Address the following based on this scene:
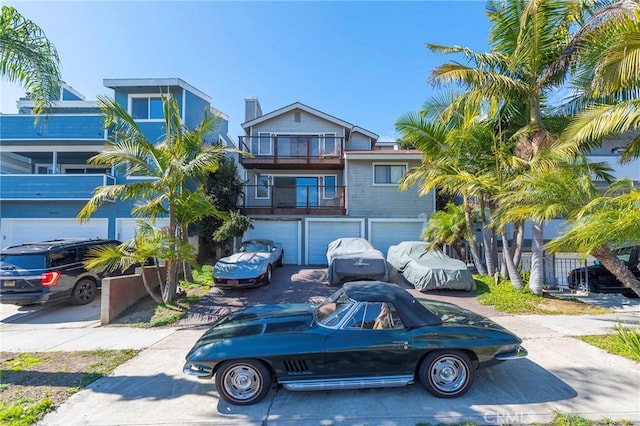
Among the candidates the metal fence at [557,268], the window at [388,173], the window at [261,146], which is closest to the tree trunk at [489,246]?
the metal fence at [557,268]

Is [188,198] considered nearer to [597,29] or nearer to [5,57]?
[5,57]

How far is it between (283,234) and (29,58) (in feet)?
34.2

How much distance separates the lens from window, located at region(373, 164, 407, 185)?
47.6 feet

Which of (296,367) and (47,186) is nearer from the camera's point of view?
(296,367)

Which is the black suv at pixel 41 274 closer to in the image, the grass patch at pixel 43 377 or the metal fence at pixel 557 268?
the grass patch at pixel 43 377

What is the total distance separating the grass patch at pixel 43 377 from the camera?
3.25 metres

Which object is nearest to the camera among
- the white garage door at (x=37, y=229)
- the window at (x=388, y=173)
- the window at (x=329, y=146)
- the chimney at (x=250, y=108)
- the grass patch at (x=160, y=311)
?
the grass patch at (x=160, y=311)

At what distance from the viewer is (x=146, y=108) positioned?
46.8ft

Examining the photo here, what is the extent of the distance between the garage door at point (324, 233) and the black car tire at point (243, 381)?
10.6 metres

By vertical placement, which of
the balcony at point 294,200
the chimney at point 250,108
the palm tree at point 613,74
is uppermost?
the chimney at point 250,108

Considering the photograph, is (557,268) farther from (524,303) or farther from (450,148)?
(450,148)

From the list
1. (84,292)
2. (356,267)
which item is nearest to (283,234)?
(356,267)

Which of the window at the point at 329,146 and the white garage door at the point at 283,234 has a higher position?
the window at the point at 329,146

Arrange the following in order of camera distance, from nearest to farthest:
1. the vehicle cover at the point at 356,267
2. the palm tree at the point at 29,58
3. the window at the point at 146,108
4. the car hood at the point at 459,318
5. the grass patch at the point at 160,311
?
1. the car hood at the point at 459,318
2. the palm tree at the point at 29,58
3. the grass patch at the point at 160,311
4. the vehicle cover at the point at 356,267
5. the window at the point at 146,108
